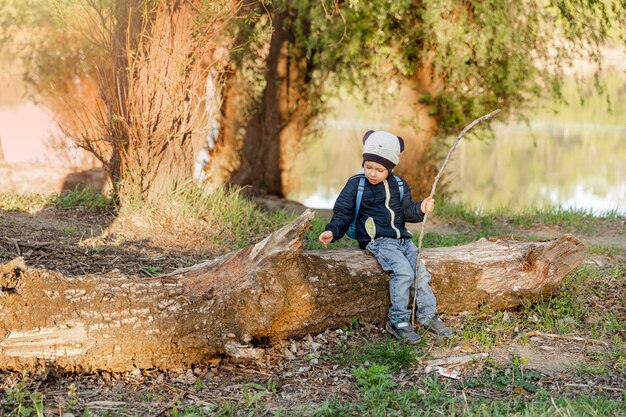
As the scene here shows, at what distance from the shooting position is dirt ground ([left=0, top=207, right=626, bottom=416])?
4000 millimetres

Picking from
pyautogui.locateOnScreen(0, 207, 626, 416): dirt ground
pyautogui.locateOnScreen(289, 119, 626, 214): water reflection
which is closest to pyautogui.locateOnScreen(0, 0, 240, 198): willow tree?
pyautogui.locateOnScreen(0, 207, 626, 416): dirt ground

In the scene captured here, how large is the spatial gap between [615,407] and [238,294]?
2.35 m

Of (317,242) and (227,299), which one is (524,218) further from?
(227,299)

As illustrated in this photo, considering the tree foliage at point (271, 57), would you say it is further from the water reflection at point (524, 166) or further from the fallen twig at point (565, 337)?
the fallen twig at point (565, 337)

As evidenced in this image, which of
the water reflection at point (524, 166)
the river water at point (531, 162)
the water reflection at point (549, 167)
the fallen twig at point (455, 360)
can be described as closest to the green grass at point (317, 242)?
the fallen twig at point (455, 360)

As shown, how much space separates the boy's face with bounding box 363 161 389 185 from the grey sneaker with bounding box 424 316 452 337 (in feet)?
3.63

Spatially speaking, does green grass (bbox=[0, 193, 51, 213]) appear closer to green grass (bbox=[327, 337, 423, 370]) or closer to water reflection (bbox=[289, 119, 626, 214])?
green grass (bbox=[327, 337, 423, 370])

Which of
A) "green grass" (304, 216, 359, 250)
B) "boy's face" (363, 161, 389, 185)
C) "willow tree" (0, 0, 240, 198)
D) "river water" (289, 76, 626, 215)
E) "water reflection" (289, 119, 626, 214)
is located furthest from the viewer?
"water reflection" (289, 119, 626, 214)

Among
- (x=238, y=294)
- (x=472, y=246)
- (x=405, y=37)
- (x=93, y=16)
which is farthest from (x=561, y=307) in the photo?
(x=405, y=37)

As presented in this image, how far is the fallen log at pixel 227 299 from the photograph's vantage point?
4.12 meters

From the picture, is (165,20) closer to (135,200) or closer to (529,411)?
(135,200)

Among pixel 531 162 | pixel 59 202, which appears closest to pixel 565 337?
pixel 59 202

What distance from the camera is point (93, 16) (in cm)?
795

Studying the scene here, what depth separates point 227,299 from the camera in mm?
4527
